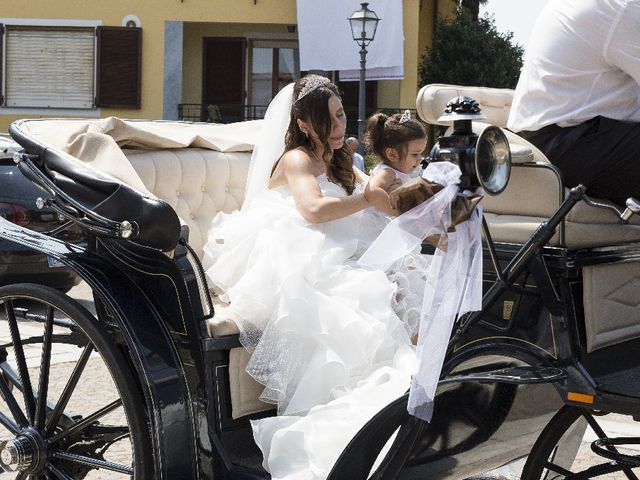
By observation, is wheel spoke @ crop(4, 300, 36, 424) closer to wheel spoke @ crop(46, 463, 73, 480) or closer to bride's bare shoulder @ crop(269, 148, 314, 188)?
wheel spoke @ crop(46, 463, 73, 480)

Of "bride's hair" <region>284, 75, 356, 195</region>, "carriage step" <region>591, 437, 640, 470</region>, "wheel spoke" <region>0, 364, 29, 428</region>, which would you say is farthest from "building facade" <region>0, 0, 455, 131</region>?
"carriage step" <region>591, 437, 640, 470</region>

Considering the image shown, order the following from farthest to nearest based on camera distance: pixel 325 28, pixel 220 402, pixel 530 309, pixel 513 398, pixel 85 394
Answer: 1. pixel 325 28
2. pixel 85 394
3. pixel 220 402
4. pixel 513 398
5. pixel 530 309

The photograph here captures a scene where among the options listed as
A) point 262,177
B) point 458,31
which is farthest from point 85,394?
point 458,31

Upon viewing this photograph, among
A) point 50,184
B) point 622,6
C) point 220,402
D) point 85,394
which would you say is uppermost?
point 622,6

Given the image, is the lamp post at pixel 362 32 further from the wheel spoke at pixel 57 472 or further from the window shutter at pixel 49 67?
the wheel spoke at pixel 57 472

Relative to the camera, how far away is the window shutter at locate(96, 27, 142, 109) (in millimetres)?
19297

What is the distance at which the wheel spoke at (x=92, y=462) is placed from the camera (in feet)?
9.48

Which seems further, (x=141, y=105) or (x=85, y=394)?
(x=141, y=105)

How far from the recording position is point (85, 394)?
16.0 feet

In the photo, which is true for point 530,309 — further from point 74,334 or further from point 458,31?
point 458,31

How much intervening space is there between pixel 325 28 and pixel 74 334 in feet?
52.5

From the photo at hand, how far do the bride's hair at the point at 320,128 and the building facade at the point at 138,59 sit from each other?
15.2m

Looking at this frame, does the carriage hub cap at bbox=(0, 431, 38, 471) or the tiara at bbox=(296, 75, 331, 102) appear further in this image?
Result: the tiara at bbox=(296, 75, 331, 102)

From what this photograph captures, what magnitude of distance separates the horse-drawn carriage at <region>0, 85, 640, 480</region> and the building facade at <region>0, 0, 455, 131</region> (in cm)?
1575
